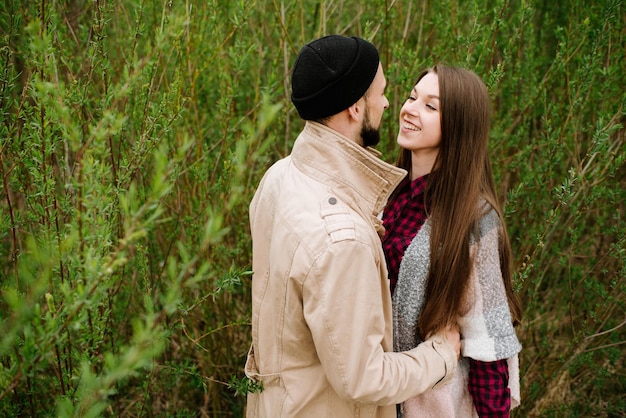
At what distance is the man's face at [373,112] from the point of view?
1533mm

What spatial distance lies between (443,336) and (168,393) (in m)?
1.65

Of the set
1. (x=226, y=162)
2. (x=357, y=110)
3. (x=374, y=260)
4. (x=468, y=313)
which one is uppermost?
(x=357, y=110)

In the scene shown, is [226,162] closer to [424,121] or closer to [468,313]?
[424,121]

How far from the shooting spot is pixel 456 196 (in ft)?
5.55

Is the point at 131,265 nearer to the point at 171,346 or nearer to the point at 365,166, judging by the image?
the point at 171,346

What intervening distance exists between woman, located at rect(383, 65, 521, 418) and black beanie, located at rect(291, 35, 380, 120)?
394 millimetres

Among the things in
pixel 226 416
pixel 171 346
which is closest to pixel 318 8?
pixel 171 346

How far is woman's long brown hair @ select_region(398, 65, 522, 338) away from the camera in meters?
1.58

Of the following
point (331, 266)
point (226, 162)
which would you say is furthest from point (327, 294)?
point (226, 162)

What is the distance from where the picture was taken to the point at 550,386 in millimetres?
2873

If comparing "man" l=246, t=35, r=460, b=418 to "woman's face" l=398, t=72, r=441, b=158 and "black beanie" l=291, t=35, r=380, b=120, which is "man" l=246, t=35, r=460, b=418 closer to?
"black beanie" l=291, t=35, r=380, b=120

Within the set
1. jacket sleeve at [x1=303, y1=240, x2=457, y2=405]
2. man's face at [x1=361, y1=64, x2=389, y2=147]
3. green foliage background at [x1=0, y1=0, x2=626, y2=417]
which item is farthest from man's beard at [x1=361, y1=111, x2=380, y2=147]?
green foliage background at [x1=0, y1=0, x2=626, y2=417]

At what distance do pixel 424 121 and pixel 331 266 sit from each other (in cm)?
75

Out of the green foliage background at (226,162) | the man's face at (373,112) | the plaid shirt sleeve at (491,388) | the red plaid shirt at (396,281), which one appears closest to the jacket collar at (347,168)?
the man's face at (373,112)
